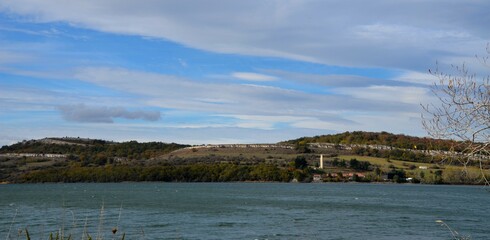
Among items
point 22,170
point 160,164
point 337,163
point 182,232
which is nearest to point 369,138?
point 337,163

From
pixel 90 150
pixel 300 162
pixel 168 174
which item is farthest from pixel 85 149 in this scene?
pixel 300 162

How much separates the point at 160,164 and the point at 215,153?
15.3 m

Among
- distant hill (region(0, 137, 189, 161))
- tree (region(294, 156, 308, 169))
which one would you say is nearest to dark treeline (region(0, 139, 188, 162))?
distant hill (region(0, 137, 189, 161))

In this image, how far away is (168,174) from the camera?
495 feet

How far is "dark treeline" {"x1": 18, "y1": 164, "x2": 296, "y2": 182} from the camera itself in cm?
14400

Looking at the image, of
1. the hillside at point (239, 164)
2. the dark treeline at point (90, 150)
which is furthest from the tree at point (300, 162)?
the dark treeline at point (90, 150)

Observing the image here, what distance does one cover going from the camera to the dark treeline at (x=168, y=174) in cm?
14400

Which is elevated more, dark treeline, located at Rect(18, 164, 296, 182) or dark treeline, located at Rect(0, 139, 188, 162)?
dark treeline, located at Rect(0, 139, 188, 162)

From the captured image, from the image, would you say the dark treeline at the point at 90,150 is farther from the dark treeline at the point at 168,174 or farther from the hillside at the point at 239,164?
the dark treeline at the point at 168,174

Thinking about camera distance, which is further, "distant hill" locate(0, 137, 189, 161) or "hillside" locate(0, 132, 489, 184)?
"distant hill" locate(0, 137, 189, 161)

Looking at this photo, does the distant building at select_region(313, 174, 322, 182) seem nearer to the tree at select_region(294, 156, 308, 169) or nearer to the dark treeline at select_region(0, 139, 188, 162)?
A: the tree at select_region(294, 156, 308, 169)

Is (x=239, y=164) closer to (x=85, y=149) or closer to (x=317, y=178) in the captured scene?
(x=317, y=178)

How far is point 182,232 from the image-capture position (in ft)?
118

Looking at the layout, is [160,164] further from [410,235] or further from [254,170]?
[410,235]
